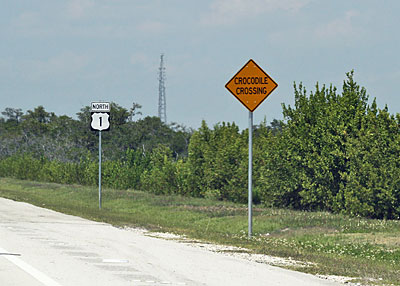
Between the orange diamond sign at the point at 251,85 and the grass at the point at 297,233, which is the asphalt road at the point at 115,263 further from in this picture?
the orange diamond sign at the point at 251,85

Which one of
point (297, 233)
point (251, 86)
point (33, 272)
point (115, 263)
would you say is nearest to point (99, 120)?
point (297, 233)

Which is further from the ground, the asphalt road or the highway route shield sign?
the highway route shield sign

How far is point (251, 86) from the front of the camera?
17016 millimetres

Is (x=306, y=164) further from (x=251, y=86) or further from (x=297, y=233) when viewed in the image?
(x=251, y=86)

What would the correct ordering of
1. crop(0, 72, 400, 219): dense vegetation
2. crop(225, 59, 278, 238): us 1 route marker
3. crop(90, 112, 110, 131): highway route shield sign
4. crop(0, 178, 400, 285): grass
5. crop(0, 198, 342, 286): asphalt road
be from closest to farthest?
→ crop(0, 198, 342, 286): asphalt road → crop(0, 178, 400, 285): grass → crop(225, 59, 278, 238): us 1 route marker → crop(0, 72, 400, 219): dense vegetation → crop(90, 112, 110, 131): highway route shield sign

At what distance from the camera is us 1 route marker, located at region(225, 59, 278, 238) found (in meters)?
17.0

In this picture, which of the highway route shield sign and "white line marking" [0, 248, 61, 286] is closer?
"white line marking" [0, 248, 61, 286]

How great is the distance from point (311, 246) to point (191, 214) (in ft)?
31.6

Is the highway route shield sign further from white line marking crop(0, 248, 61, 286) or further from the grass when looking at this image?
white line marking crop(0, 248, 61, 286)

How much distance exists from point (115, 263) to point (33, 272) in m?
1.57

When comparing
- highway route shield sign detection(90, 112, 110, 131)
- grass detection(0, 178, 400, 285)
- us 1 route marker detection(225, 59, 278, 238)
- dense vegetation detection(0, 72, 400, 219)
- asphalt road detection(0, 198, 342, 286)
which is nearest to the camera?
asphalt road detection(0, 198, 342, 286)

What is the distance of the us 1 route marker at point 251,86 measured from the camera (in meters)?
17.0

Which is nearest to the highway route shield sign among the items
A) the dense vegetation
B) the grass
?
the grass

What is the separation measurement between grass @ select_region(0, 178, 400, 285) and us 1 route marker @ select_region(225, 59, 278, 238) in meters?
2.14
